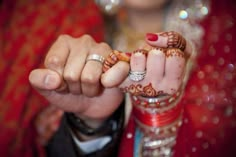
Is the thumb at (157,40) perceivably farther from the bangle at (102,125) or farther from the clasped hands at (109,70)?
the bangle at (102,125)

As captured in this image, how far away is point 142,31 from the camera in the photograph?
845mm

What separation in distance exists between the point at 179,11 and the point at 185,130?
288 mm

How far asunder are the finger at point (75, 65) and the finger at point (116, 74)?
4 cm

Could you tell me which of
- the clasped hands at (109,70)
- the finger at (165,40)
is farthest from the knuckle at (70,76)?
the finger at (165,40)

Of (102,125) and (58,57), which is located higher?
(58,57)

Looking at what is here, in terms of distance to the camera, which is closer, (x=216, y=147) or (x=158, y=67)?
(x=158, y=67)

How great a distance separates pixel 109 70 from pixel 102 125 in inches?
6.6

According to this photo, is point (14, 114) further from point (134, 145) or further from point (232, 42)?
point (232, 42)

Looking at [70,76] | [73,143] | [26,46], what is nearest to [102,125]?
[73,143]

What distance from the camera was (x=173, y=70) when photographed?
0.51m

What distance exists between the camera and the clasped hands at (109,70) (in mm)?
507

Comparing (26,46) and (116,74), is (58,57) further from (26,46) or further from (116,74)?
(26,46)

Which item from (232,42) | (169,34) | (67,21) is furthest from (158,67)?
(67,21)

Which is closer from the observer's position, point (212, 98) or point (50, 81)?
point (50, 81)
